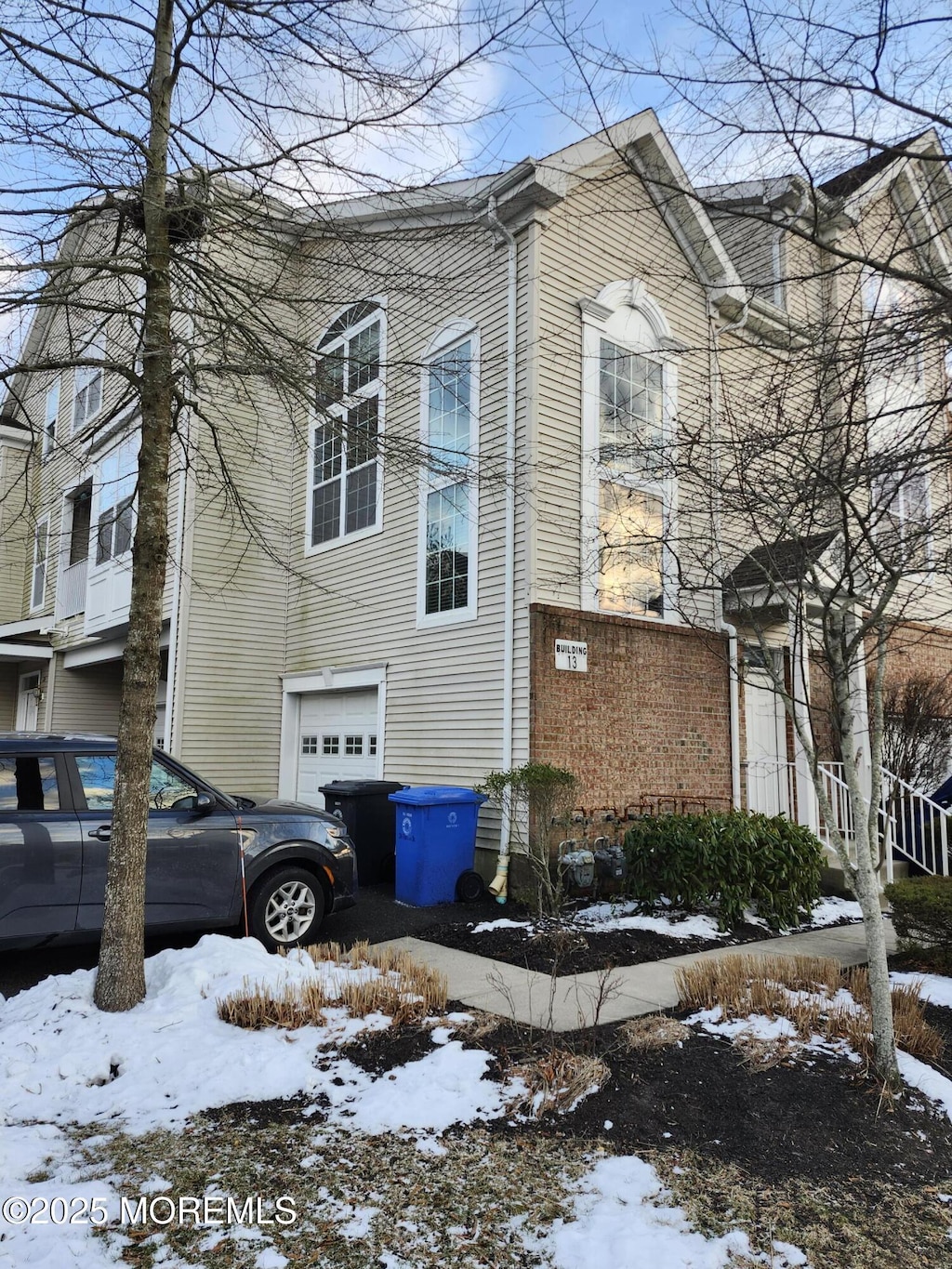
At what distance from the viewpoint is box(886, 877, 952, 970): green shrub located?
5.91 m

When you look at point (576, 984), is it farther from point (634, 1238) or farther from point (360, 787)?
point (360, 787)

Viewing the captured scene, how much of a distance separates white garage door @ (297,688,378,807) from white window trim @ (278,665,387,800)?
0.32 feet

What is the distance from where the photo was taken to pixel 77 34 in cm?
538

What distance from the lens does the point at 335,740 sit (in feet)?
40.3

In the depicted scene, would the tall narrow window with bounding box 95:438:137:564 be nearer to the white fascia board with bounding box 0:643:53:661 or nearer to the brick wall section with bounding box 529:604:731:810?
the white fascia board with bounding box 0:643:53:661

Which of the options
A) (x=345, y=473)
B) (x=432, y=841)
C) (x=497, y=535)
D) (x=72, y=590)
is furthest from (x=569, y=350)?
(x=72, y=590)

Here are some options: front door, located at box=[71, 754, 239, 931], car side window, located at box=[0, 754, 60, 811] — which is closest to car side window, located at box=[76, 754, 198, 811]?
front door, located at box=[71, 754, 239, 931]

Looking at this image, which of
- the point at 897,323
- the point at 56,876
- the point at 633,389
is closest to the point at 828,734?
the point at 633,389

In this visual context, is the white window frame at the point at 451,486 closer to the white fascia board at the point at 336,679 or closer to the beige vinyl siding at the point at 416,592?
the beige vinyl siding at the point at 416,592

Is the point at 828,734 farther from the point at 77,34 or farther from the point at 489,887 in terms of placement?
the point at 77,34

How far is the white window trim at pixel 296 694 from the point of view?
11.7 m

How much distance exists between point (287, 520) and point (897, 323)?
422 inches

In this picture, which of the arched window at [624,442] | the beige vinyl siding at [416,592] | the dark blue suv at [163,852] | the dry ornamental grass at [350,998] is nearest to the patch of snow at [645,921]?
the beige vinyl siding at [416,592]

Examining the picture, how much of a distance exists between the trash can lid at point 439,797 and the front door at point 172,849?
2.38 metres
